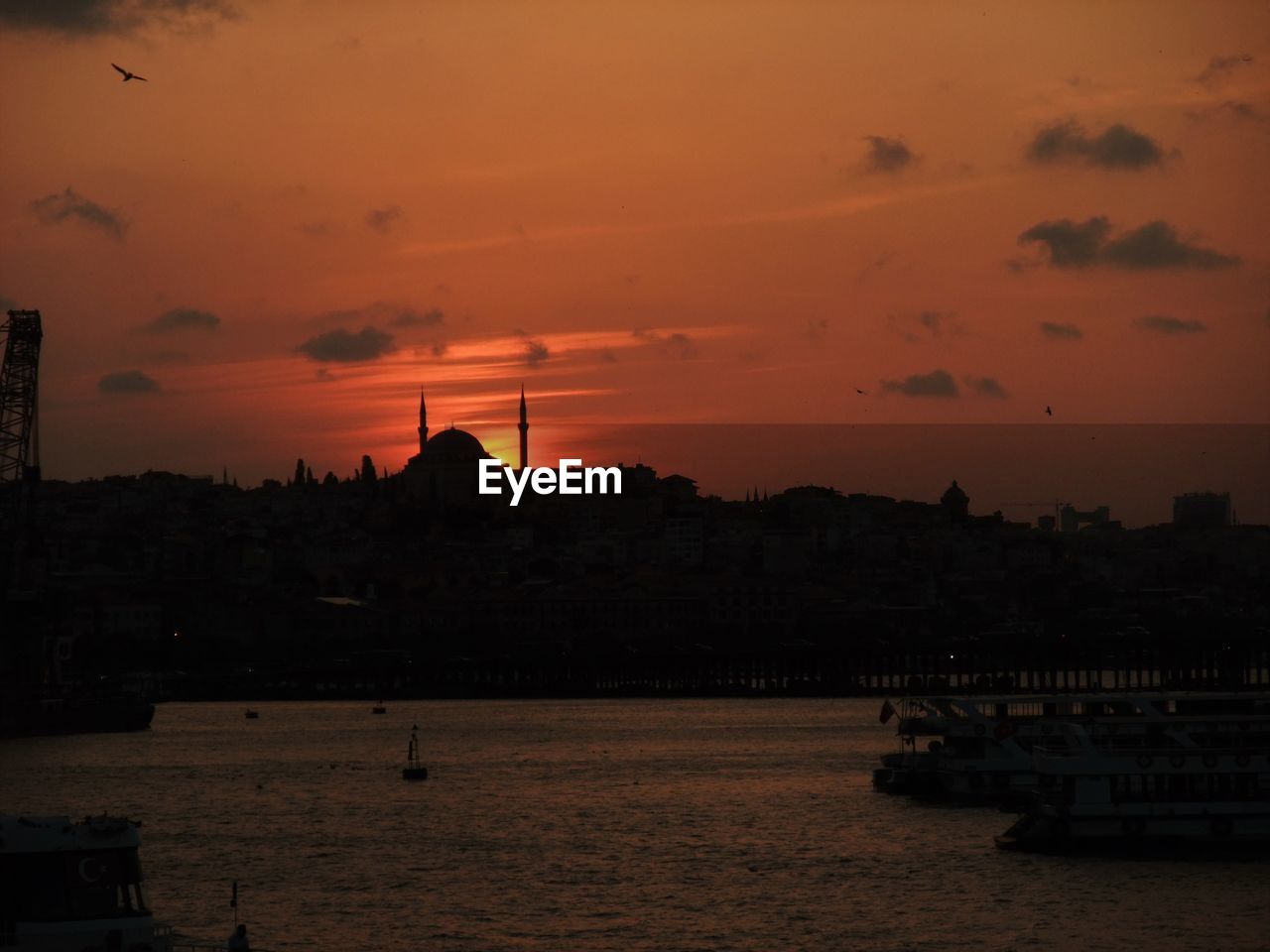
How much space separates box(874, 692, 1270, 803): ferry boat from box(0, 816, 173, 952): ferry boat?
22.9 meters

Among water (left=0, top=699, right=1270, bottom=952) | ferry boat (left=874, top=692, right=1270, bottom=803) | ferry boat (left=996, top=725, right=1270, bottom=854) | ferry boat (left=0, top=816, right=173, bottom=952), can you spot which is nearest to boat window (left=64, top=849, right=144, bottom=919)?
ferry boat (left=0, top=816, right=173, bottom=952)

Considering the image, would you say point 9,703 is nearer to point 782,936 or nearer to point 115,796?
point 115,796

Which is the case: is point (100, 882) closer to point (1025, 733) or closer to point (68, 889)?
point (68, 889)

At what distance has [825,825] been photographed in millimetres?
43469

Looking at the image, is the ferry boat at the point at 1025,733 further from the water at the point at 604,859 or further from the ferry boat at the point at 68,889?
the ferry boat at the point at 68,889

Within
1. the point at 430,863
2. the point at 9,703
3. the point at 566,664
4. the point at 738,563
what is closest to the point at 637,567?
the point at 738,563

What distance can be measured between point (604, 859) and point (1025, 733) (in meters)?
12.6

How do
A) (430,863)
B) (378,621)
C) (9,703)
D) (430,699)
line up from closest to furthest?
1. (430,863)
2. (9,703)
3. (430,699)
4. (378,621)

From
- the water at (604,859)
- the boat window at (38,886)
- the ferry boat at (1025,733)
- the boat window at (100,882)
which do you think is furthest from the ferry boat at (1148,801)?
the boat window at (38,886)

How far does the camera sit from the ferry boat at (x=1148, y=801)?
37.5m

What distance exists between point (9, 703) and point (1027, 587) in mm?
114286

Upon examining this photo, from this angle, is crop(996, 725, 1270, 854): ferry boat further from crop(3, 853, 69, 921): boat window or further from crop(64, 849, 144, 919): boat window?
crop(3, 853, 69, 921): boat window

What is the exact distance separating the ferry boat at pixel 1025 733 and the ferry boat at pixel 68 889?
75.0ft

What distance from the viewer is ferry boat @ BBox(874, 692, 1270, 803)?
39406 millimetres
